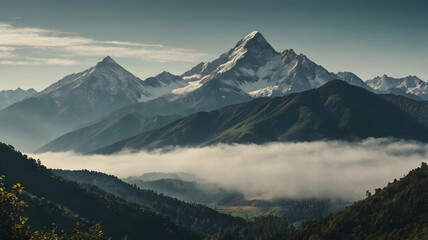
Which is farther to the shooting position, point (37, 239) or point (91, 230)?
point (91, 230)

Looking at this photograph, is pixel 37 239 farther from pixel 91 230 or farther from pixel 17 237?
pixel 91 230

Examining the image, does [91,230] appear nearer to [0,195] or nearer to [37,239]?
[37,239]

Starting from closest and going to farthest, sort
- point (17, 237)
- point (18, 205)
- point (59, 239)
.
Answer: point (18, 205)
point (17, 237)
point (59, 239)

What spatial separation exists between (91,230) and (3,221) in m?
11.3

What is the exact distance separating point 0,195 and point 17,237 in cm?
653

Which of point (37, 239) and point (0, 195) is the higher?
point (0, 195)

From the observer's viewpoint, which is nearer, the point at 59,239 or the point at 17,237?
the point at 17,237

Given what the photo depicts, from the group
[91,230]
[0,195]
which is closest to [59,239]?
[91,230]

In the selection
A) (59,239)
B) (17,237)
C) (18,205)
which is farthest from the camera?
(59,239)

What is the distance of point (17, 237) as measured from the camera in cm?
5878

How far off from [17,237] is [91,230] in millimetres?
10133

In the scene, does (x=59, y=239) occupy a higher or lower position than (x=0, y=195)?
lower

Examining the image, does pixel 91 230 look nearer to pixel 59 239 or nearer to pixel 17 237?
pixel 59 239

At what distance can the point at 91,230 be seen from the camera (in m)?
66.1
